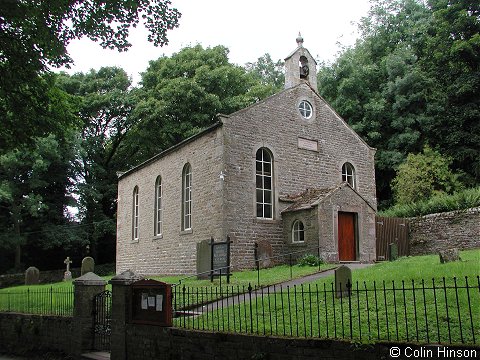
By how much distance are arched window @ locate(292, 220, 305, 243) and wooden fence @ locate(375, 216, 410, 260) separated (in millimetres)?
4020

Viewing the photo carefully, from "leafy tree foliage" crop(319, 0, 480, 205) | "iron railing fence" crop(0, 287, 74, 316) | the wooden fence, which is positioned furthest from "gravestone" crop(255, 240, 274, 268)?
"leafy tree foliage" crop(319, 0, 480, 205)

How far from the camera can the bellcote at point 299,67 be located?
78.2 ft

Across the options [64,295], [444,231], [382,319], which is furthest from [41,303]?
[444,231]

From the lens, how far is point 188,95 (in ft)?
117

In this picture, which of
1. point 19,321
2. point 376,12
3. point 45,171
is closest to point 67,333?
point 19,321

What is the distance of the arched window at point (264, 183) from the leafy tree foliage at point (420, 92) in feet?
45.9

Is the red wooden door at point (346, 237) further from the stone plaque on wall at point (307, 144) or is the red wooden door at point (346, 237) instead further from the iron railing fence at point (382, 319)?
the iron railing fence at point (382, 319)

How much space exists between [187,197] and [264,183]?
4.02 meters

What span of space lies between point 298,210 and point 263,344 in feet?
43.3

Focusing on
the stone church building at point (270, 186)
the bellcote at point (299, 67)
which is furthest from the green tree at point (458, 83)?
the bellcote at point (299, 67)

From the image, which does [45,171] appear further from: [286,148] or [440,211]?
[440,211]

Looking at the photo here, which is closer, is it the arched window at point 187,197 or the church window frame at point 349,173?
the arched window at point 187,197

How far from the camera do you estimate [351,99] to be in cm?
3588
